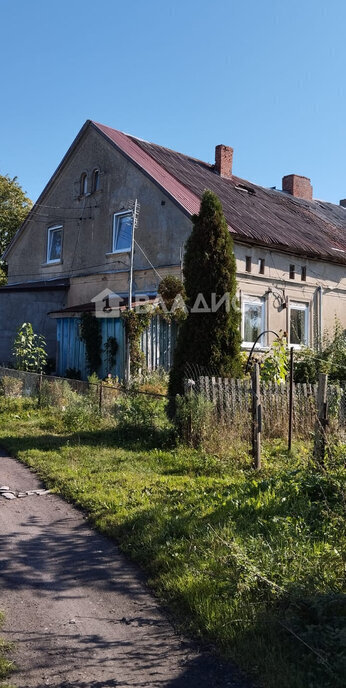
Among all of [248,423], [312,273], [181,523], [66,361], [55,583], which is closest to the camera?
[55,583]

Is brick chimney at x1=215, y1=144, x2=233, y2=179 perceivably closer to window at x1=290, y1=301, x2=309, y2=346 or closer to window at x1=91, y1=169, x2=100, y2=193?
window at x1=91, y1=169, x2=100, y2=193

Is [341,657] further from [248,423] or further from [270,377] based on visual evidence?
[270,377]

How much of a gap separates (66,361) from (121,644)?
48.8 feet

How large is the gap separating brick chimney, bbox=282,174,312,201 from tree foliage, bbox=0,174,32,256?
651 inches

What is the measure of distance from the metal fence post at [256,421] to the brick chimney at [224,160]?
1636 centimetres

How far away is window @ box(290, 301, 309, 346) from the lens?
19.8 meters

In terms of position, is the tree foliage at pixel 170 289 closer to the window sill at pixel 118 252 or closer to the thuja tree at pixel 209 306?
the window sill at pixel 118 252

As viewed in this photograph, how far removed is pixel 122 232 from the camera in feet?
66.6

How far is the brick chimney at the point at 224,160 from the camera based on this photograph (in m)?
23.2

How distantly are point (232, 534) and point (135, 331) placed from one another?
10795 mm

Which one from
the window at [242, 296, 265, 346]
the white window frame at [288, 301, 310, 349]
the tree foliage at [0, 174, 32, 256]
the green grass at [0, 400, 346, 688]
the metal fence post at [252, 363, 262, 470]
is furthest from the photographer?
the tree foliage at [0, 174, 32, 256]

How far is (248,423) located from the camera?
29.9ft

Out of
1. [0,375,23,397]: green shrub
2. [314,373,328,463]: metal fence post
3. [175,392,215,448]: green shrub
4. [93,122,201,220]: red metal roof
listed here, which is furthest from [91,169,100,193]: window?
[314,373,328,463]: metal fence post

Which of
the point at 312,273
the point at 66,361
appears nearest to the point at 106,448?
the point at 66,361
